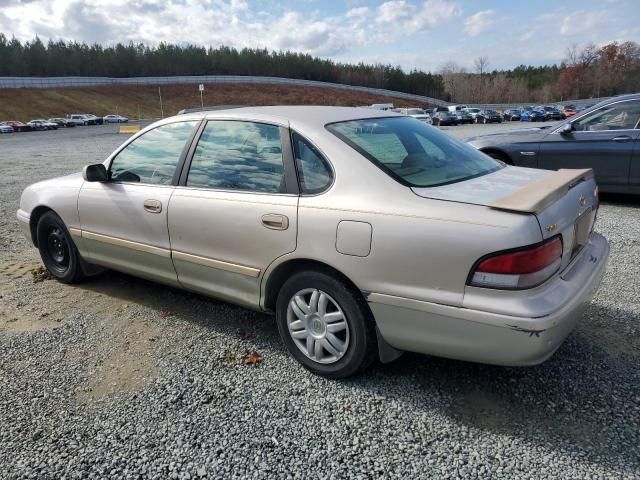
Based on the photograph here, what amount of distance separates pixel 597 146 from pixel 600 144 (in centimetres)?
4

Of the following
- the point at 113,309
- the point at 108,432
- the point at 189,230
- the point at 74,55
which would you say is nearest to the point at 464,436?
the point at 108,432

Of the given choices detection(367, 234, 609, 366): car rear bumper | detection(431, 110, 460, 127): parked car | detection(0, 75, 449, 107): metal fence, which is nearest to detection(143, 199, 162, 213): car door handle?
detection(367, 234, 609, 366): car rear bumper

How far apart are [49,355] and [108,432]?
1101 mm

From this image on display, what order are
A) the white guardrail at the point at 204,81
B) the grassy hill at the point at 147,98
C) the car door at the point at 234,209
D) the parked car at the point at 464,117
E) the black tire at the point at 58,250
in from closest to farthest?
the car door at the point at 234,209 → the black tire at the point at 58,250 → the parked car at the point at 464,117 → the grassy hill at the point at 147,98 → the white guardrail at the point at 204,81

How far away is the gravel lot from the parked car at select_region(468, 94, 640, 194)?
3788 millimetres

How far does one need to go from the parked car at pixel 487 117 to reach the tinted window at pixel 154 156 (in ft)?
154

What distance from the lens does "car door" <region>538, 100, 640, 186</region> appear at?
6.82m

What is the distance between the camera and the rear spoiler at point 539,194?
7.42ft

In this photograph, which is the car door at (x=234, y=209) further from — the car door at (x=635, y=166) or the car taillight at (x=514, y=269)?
the car door at (x=635, y=166)

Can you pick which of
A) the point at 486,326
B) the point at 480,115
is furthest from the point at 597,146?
the point at 480,115

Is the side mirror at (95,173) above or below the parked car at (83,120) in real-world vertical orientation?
below

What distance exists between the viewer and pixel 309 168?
288 centimetres

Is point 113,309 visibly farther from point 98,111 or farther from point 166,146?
point 98,111

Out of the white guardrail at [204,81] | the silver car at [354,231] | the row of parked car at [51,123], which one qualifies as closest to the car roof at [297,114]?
the silver car at [354,231]
